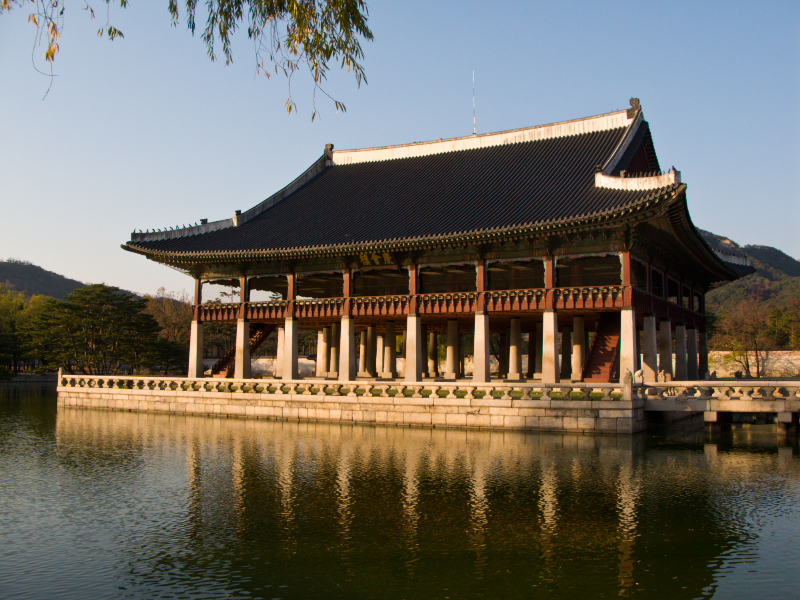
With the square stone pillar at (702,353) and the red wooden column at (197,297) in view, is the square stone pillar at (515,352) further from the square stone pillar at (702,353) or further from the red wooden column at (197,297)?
the red wooden column at (197,297)

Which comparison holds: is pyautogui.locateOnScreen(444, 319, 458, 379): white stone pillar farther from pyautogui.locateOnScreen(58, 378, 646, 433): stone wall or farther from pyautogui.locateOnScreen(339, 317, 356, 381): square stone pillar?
pyautogui.locateOnScreen(58, 378, 646, 433): stone wall

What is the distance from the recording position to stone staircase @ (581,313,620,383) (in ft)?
103

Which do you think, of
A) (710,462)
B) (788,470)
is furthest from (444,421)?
(788,470)

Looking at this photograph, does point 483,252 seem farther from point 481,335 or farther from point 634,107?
point 634,107

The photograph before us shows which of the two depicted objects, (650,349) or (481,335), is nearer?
(650,349)

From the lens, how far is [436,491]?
15.0m

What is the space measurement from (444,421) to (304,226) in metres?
16.7

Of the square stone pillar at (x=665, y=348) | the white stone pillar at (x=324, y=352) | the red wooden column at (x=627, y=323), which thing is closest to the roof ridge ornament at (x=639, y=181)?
the red wooden column at (x=627, y=323)

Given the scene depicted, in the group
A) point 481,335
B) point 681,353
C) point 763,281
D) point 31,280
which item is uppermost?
point 31,280

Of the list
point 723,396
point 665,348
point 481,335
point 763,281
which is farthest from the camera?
point 763,281

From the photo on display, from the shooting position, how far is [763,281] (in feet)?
456

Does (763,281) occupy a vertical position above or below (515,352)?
above

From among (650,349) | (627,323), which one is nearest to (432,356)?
(650,349)

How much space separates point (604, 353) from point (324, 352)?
23080 millimetres
